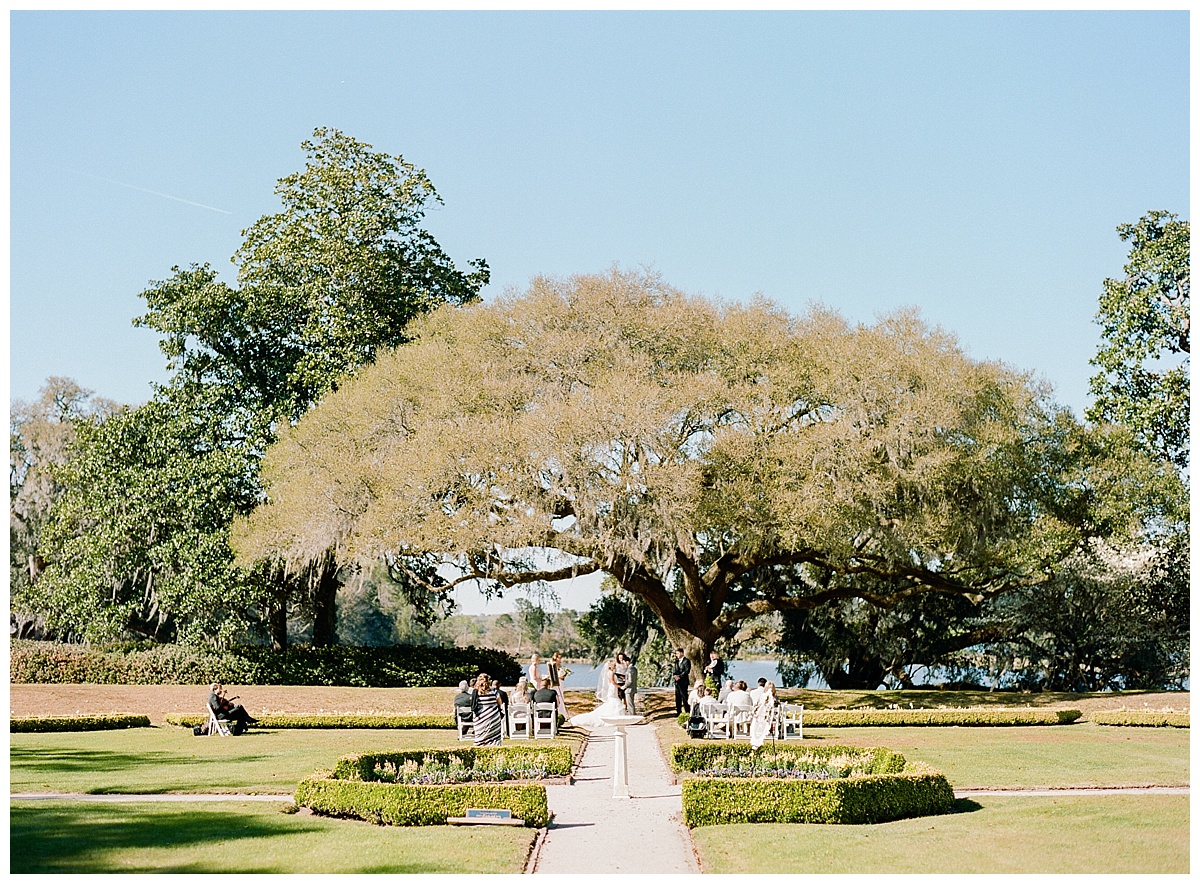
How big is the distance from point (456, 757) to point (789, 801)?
5.02 meters

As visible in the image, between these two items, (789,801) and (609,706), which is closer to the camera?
(789,801)

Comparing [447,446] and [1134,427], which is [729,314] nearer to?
[447,446]

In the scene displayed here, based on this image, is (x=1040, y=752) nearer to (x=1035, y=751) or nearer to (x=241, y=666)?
(x=1035, y=751)

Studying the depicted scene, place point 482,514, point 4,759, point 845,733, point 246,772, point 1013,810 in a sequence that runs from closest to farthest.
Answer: point 1013,810, point 4,759, point 246,772, point 845,733, point 482,514

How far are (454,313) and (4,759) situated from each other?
17118 millimetres

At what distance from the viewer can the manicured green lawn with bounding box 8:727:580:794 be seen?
46.7 ft

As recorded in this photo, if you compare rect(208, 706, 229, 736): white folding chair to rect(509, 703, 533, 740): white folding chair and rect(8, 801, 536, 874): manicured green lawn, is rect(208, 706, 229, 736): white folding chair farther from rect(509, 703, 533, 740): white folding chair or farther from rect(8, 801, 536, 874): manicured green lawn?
rect(8, 801, 536, 874): manicured green lawn

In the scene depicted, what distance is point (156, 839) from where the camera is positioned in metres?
10.5

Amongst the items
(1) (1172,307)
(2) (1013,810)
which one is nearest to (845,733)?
(2) (1013,810)

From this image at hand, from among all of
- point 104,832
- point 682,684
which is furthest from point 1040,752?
point 104,832

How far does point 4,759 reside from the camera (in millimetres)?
13719

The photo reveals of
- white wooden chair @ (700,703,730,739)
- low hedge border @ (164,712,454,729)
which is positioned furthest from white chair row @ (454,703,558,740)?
low hedge border @ (164,712,454,729)

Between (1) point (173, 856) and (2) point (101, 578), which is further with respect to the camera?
(2) point (101, 578)

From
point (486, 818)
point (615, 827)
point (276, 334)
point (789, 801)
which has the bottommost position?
point (615, 827)
